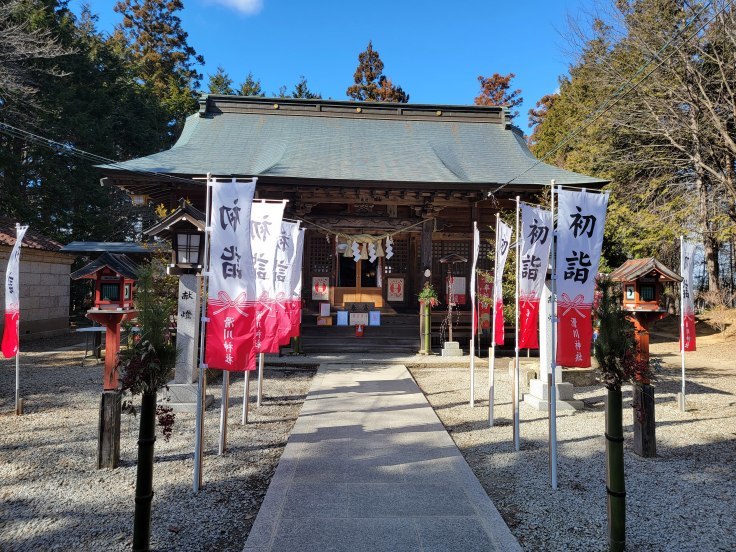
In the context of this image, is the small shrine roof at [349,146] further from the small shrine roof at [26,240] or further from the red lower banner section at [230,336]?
the red lower banner section at [230,336]

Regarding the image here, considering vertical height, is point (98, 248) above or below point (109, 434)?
above

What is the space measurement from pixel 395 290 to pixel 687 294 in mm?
8041

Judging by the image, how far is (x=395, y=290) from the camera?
13953mm

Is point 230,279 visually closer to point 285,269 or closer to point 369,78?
point 285,269

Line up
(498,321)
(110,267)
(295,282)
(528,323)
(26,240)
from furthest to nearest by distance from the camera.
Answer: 1. (26,240)
2. (295,282)
3. (110,267)
4. (498,321)
5. (528,323)

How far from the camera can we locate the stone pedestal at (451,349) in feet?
38.3

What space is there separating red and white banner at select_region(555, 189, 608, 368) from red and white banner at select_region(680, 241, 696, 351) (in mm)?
3946

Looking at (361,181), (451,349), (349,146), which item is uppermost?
(349,146)

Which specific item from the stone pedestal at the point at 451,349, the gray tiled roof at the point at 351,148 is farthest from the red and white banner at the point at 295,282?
the stone pedestal at the point at 451,349

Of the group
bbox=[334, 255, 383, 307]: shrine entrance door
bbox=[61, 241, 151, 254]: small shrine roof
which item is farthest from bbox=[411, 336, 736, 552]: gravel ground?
bbox=[61, 241, 151, 254]: small shrine roof

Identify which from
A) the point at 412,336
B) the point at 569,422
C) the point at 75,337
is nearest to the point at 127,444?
the point at 569,422

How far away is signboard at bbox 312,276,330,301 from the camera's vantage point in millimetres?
13453

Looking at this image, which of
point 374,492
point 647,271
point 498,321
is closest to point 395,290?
point 498,321

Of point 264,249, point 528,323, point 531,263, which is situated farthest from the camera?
point 528,323
